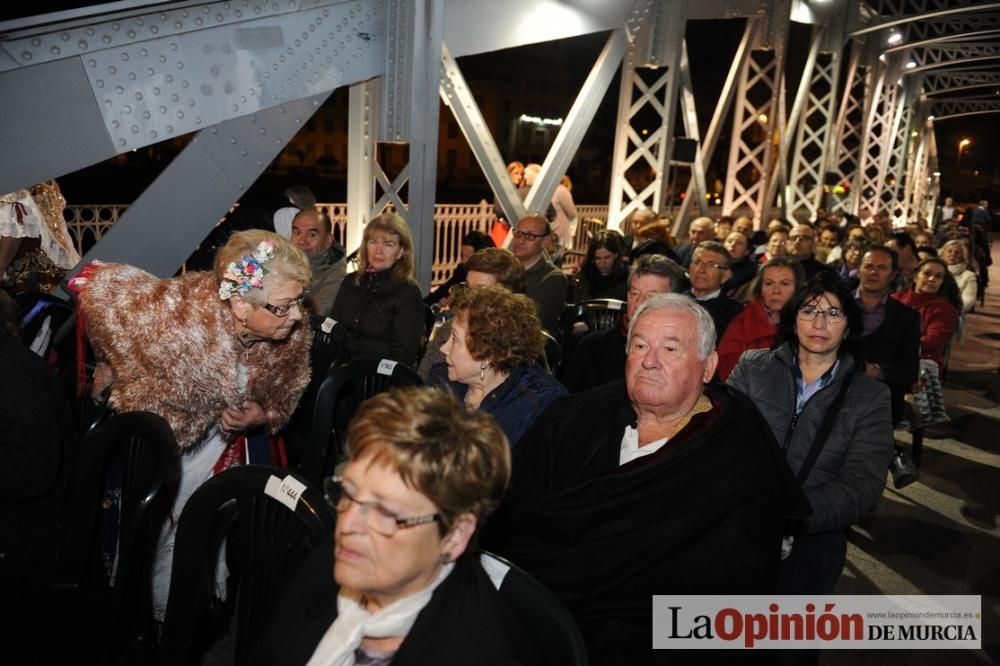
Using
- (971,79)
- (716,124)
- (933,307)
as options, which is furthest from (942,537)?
(971,79)

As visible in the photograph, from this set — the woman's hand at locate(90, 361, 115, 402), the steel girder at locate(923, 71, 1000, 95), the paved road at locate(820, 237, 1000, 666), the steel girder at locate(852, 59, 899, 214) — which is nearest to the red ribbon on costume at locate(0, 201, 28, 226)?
the woman's hand at locate(90, 361, 115, 402)

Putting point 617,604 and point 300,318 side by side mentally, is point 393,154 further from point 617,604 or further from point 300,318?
point 617,604

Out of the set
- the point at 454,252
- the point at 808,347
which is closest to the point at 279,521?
the point at 808,347

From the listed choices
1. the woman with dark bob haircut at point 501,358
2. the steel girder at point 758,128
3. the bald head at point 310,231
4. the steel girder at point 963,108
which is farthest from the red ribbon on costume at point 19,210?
the steel girder at point 963,108

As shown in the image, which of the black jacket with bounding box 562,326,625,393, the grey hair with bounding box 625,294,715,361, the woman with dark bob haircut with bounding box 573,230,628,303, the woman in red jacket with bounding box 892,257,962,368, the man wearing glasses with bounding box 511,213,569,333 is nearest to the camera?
the grey hair with bounding box 625,294,715,361

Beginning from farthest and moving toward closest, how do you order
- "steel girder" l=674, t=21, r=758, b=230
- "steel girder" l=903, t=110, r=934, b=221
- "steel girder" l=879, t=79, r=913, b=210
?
1. "steel girder" l=903, t=110, r=934, b=221
2. "steel girder" l=879, t=79, r=913, b=210
3. "steel girder" l=674, t=21, r=758, b=230

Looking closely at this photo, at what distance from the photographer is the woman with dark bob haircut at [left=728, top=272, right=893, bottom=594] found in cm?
292

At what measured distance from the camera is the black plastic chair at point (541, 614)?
1704 millimetres

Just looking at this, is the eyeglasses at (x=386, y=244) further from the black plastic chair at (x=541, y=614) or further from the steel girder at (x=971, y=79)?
the steel girder at (x=971, y=79)

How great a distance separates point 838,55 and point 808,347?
14.4 metres

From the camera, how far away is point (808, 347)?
3309 millimetres

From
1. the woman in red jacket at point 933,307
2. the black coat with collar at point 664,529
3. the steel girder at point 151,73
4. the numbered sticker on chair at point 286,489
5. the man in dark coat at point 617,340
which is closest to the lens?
the numbered sticker on chair at point 286,489

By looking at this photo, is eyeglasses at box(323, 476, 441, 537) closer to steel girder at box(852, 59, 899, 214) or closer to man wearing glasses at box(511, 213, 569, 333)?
man wearing glasses at box(511, 213, 569, 333)

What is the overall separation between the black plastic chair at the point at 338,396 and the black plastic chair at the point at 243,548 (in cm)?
104
